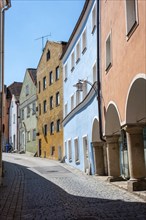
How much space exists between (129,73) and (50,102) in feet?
85.9

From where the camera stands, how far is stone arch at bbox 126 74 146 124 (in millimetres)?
12147

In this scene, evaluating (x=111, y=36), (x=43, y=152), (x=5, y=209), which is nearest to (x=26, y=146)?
(x=43, y=152)

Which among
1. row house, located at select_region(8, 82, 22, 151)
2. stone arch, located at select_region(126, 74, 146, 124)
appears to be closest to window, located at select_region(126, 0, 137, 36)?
stone arch, located at select_region(126, 74, 146, 124)

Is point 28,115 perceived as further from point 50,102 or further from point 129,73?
point 129,73

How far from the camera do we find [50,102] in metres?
37.8

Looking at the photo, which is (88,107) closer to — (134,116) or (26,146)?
(134,116)

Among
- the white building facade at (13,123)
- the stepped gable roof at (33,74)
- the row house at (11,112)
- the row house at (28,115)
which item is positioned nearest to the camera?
the row house at (28,115)

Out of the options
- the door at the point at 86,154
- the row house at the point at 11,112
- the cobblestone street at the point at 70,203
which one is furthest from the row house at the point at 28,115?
the cobblestone street at the point at 70,203

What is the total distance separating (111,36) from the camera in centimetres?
1462

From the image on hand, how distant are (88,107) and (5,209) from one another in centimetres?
1192

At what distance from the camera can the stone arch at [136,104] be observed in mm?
12147

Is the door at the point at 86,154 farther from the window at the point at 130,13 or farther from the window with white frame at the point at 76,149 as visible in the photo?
the window at the point at 130,13

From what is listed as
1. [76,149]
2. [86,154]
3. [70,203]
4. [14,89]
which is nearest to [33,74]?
[14,89]

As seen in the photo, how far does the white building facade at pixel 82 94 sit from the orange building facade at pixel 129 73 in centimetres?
388
